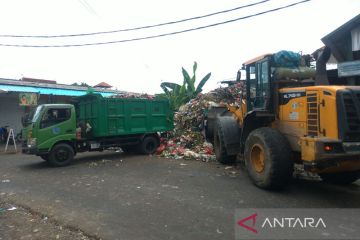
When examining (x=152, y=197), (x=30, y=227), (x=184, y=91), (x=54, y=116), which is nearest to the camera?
(x=30, y=227)

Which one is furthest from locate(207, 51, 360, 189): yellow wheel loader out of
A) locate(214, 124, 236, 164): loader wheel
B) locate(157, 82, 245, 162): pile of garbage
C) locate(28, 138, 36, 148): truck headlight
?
locate(28, 138, 36, 148): truck headlight

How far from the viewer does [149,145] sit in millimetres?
13289

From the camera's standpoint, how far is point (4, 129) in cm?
1811

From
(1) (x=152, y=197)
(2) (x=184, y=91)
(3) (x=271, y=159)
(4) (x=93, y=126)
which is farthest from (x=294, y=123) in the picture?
(2) (x=184, y=91)

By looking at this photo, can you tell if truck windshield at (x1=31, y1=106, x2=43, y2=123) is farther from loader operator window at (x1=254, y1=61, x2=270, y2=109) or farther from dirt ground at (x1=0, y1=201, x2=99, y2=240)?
loader operator window at (x1=254, y1=61, x2=270, y2=109)

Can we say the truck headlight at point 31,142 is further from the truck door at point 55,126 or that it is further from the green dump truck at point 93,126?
the truck door at point 55,126

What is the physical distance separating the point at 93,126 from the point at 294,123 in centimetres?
738

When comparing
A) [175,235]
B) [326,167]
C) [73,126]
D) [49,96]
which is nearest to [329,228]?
[326,167]

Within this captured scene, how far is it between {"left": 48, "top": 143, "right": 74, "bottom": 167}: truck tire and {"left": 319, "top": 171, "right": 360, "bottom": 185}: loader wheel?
761 cm

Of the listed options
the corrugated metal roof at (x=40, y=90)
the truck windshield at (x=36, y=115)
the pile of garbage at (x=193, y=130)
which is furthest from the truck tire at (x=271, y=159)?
the corrugated metal roof at (x=40, y=90)

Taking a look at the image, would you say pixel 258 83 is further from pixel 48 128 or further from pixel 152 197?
pixel 48 128

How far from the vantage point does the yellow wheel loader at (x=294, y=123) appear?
5.70 m

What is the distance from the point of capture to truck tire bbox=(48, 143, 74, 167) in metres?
10.8

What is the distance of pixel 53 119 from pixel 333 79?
818 centimetres
